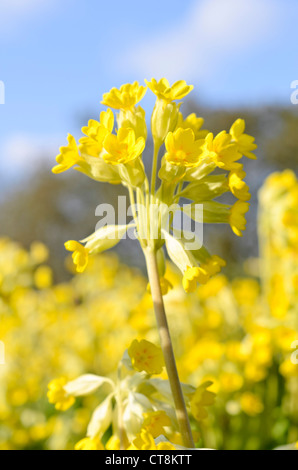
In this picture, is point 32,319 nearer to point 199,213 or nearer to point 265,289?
point 265,289

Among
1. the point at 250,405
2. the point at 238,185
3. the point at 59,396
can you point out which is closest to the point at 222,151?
the point at 238,185

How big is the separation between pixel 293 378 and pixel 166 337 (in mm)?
1265

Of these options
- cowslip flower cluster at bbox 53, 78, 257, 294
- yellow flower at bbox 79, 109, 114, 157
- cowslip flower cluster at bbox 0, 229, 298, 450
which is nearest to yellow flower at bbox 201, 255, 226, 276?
cowslip flower cluster at bbox 53, 78, 257, 294

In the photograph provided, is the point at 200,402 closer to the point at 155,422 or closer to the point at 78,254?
the point at 155,422

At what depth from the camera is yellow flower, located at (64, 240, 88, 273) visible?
2.23 feet

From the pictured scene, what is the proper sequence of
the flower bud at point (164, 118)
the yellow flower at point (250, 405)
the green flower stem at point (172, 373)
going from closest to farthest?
the green flower stem at point (172, 373) < the flower bud at point (164, 118) < the yellow flower at point (250, 405)

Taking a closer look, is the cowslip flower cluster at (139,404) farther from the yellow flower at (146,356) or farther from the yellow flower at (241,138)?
the yellow flower at (241,138)

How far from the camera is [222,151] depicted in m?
0.66

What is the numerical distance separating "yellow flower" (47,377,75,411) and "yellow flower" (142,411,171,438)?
0.18 metres

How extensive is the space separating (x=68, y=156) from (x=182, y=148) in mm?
173

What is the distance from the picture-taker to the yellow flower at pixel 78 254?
0.68m

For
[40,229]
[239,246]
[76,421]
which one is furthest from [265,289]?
[40,229]

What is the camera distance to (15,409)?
2.28 m

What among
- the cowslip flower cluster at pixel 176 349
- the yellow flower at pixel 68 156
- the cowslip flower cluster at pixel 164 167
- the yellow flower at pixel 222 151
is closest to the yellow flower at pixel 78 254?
the cowslip flower cluster at pixel 164 167
